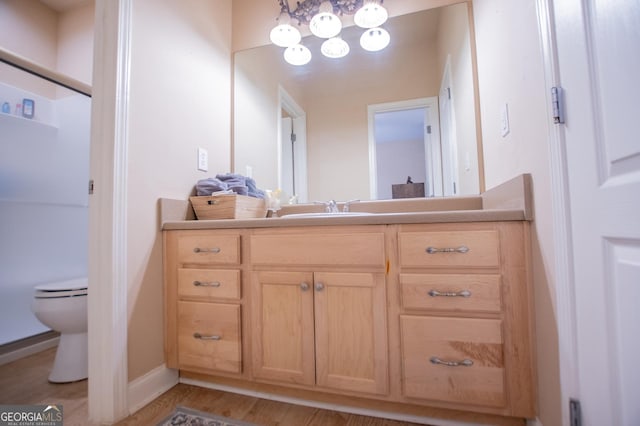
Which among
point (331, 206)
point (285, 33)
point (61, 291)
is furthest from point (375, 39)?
point (61, 291)

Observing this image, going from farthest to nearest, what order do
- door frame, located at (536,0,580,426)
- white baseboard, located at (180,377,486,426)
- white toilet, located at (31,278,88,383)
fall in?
white toilet, located at (31,278,88,383) → white baseboard, located at (180,377,486,426) → door frame, located at (536,0,580,426)

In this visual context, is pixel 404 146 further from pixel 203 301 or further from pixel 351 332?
pixel 203 301

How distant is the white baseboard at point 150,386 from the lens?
3.72ft

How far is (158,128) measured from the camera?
4.30 feet

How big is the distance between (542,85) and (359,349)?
104 centimetres

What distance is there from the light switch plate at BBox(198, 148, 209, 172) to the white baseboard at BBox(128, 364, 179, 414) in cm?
103

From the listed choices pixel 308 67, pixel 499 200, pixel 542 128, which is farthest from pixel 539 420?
pixel 308 67

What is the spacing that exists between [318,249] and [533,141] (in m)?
0.80

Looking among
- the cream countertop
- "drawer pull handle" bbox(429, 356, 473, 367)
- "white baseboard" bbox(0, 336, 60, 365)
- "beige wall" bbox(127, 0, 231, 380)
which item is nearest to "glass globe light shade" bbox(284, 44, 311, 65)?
"beige wall" bbox(127, 0, 231, 380)

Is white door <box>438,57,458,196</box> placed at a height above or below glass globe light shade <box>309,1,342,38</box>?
below

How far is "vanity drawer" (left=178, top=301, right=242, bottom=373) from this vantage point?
3.91ft

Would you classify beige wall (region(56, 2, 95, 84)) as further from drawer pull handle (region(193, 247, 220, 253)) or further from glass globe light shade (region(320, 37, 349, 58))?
drawer pull handle (region(193, 247, 220, 253))

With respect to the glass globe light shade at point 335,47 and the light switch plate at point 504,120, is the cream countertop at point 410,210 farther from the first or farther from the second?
the glass globe light shade at point 335,47

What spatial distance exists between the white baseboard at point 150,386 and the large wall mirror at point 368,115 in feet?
3.84
